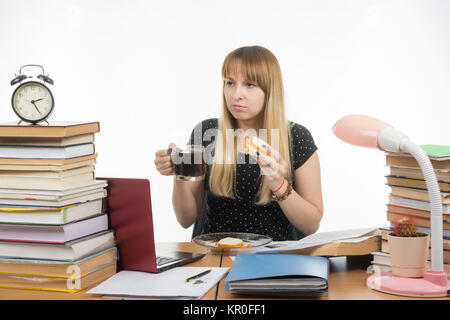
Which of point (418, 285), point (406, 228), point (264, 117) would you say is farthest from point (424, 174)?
point (264, 117)

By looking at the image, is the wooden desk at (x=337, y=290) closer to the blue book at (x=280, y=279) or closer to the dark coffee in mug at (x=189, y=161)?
the blue book at (x=280, y=279)

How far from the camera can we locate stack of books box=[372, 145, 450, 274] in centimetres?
134

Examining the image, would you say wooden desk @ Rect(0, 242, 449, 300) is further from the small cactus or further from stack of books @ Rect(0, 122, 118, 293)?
the small cactus

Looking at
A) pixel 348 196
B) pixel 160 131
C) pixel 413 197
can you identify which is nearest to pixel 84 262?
pixel 413 197

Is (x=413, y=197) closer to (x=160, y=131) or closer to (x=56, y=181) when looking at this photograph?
(x=56, y=181)

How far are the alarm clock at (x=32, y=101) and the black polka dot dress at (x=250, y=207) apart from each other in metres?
1.03

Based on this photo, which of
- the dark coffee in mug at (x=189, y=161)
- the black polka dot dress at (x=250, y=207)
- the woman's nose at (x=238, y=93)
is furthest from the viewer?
the black polka dot dress at (x=250, y=207)

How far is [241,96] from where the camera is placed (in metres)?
2.22

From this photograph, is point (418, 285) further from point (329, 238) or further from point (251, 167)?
point (251, 167)

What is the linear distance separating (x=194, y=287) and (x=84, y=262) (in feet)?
A: 0.95

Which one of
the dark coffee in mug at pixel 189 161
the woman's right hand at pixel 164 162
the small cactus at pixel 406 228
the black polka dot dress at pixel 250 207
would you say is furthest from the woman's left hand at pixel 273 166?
the small cactus at pixel 406 228

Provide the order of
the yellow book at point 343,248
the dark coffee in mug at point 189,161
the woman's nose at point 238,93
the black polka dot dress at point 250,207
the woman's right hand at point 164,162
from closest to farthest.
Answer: the yellow book at point 343,248, the dark coffee in mug at point 189,161, the woman's right hand at point 164,162, the woman's nose at point 238,93, the black polka dot dress at point 250,207

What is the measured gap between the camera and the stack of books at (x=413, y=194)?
1.34 metres

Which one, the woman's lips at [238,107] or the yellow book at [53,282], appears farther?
the woman's lips at [238,107]
